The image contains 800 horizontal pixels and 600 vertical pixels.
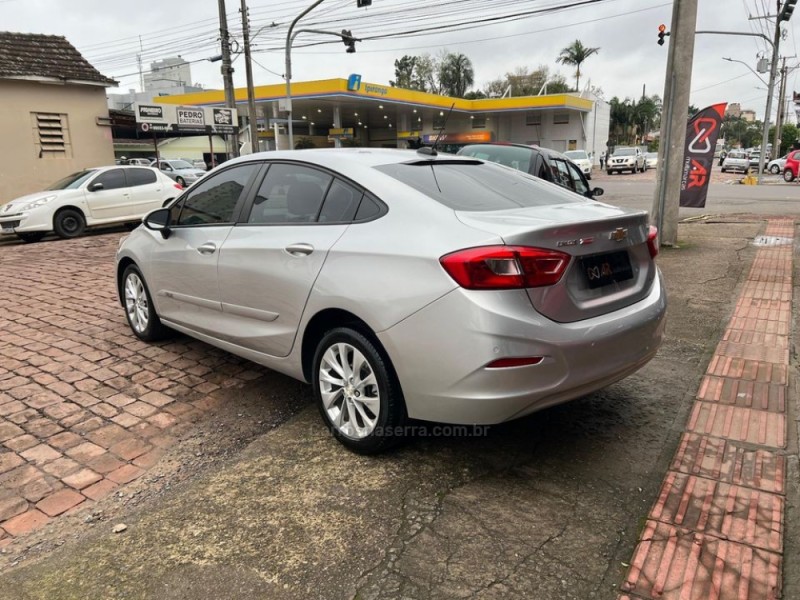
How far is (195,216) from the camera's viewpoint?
4.34 metres

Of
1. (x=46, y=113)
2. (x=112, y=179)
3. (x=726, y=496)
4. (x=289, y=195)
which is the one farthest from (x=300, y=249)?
(x=46, y=113)

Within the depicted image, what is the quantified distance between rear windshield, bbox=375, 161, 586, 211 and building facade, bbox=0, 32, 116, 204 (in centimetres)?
1598

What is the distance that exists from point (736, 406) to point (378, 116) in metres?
42.9

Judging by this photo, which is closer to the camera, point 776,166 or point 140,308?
point 140,308

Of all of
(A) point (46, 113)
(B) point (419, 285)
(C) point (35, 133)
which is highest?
(A) point (46, 113)

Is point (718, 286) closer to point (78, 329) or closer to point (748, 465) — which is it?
point (748, 465)

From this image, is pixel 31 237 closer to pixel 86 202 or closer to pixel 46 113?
pixel 86 202

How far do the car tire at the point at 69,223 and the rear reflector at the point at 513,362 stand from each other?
12.4 meters

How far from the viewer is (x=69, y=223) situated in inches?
496


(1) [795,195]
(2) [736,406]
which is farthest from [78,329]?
(1) [795,195]

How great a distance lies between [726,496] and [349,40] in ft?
69.6

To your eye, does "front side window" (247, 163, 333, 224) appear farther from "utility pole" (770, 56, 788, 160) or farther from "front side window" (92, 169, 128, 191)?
"utility pole" (770, 56, 788, 160)

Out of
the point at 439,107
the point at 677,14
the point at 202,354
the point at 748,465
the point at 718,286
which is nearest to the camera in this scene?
the point at 748,465

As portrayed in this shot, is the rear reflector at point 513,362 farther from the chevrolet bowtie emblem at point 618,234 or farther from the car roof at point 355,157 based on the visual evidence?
the car roof at point 355,157
